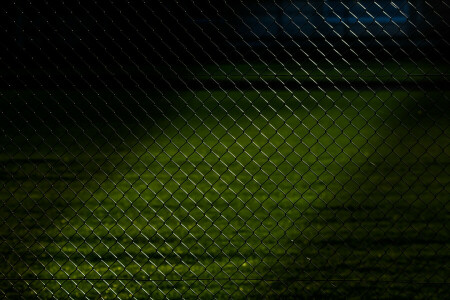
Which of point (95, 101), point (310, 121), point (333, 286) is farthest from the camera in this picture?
point (95, 101)

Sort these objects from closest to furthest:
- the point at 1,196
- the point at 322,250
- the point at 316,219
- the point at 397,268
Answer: the point at 397,268 → the point at 322,250 → the point at 316,219 → the point at 1,196

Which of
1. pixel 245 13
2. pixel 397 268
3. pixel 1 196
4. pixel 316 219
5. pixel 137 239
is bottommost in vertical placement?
pixel 245 13

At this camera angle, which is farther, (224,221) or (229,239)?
(224,221)

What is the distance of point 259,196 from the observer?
693cm

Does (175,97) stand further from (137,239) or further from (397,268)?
(397,268)

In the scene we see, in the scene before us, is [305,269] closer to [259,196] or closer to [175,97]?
[259,196]

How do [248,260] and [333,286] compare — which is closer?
[333,286]

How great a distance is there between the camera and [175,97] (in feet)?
39.9

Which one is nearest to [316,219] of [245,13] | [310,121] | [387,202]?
[387,202]

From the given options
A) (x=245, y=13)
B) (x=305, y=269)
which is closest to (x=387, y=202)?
(x=305, y=269)

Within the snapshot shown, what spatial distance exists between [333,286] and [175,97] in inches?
311

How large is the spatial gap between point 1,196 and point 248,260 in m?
2.69

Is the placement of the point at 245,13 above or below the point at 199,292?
below

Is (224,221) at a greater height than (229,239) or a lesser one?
lesser
